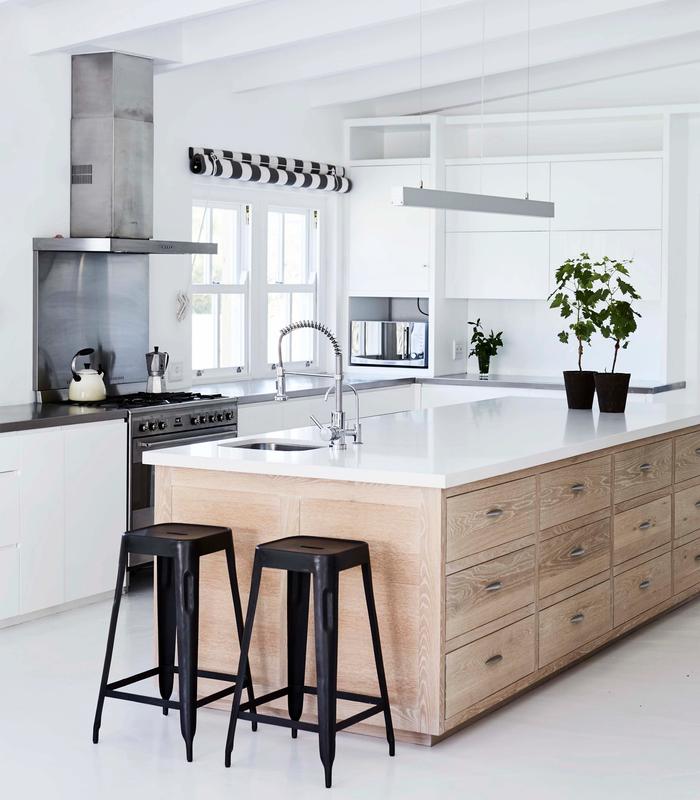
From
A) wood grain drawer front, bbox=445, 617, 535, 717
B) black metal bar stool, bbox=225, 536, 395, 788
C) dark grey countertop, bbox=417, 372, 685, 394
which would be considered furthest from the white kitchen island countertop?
dark grey countertop, bbox=417, 372, 685, 394

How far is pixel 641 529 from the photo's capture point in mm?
5301

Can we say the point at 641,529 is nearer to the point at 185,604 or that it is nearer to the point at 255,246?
the point at 185,604

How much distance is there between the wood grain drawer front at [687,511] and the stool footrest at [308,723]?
2208mm

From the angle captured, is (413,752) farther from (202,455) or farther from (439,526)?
(202,455)

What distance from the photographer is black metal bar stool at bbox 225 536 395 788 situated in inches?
144

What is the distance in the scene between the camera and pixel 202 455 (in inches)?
167

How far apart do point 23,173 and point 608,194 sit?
12.3 feet

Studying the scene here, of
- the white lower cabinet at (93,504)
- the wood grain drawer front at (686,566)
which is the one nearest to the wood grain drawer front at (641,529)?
the wood grain drawer front at (686,566)

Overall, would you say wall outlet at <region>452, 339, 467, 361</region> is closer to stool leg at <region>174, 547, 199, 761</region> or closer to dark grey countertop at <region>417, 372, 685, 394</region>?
dark grey countertop at <region>417, 372, 685, 394</region>

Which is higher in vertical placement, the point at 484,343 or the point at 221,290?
the point at 221,290

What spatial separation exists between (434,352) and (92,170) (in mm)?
2929

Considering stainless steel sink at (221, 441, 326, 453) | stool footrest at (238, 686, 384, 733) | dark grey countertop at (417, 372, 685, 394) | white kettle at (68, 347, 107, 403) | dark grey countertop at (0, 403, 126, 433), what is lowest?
stool footrest at (238, 686, 384, 733)

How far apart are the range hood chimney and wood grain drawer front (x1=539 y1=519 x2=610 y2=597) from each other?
8.84ft

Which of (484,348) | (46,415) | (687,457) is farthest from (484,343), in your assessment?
(46,415)
